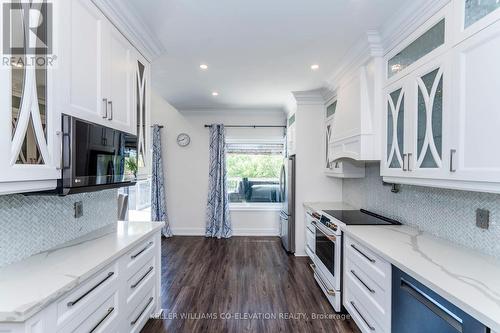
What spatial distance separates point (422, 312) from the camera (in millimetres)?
1342

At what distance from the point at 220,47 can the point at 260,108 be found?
8.42ft

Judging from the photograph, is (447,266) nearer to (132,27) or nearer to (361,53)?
(361,53)

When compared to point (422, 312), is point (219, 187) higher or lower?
higher

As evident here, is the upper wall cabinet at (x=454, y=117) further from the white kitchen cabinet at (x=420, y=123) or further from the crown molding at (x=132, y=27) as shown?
the crown molding at (x=132, y=27)

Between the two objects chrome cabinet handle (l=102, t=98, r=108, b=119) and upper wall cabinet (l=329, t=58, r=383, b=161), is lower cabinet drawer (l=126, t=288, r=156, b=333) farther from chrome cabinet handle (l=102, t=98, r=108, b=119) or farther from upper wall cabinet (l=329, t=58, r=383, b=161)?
upper wall cabinet (l=329, t=58, r=383, b=161)

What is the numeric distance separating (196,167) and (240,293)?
9.59ft

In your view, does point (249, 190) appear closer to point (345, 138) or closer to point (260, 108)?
point (260, 108)

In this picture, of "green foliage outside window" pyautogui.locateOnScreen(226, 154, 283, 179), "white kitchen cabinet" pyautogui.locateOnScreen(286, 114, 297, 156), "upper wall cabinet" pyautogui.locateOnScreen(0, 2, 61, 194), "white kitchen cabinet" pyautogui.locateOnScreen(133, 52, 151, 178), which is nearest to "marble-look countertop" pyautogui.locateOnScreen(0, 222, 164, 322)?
"upper wall cabinet" pyautogui.locateOnScreen(0, 2, 61, 194)

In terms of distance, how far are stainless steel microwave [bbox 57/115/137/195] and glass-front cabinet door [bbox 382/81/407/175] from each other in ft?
7.18

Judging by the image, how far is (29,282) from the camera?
116cm

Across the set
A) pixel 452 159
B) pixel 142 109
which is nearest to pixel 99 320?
pixel 142 109

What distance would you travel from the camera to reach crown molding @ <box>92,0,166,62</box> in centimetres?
174

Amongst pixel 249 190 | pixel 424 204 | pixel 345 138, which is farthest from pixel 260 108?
pixel 424 204

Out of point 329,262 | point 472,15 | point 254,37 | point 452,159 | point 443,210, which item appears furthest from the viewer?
point 329,262
